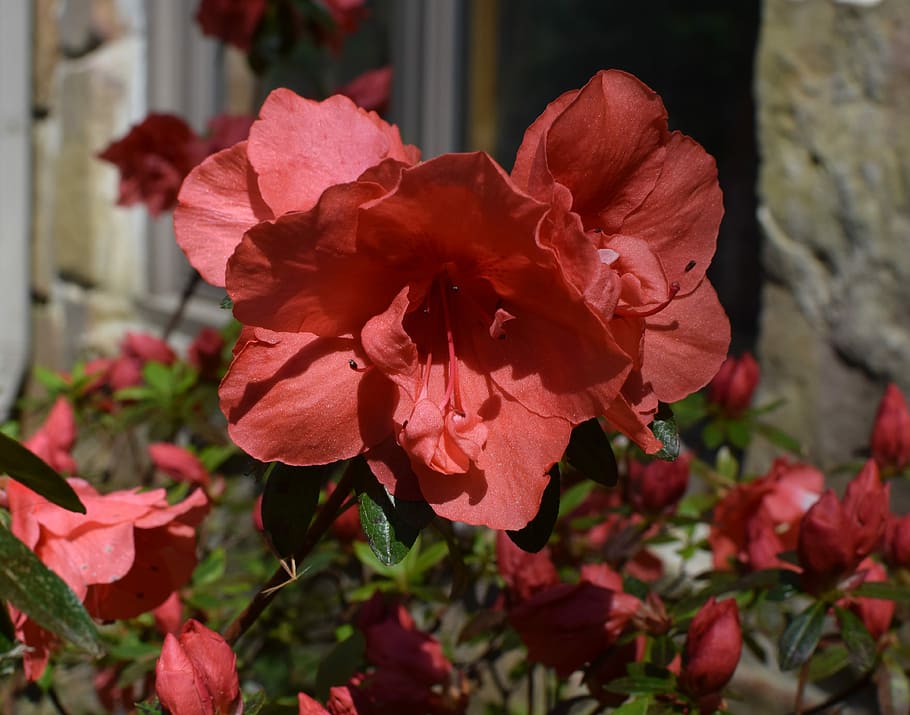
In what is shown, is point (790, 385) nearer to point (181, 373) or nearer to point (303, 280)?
point (181, 373)

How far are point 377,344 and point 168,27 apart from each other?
8.91 feet

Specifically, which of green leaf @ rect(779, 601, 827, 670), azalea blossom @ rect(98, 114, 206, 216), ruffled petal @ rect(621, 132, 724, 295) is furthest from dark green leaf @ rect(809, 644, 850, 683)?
azalea blossom @ rect(98, 114, 206, 216)

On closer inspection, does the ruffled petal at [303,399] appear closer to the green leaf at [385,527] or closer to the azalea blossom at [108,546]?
the green leaf at [385,527]

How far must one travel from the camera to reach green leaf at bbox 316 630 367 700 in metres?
0.81

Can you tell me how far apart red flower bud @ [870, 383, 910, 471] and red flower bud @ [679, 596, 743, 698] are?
17.4 inches

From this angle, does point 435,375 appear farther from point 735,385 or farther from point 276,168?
point 735,385

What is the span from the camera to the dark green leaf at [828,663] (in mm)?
909

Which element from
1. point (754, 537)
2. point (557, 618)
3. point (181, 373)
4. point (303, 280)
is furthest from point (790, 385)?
point (303, 280)

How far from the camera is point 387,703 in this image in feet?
2.57

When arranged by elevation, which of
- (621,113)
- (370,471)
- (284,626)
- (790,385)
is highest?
(621,113)

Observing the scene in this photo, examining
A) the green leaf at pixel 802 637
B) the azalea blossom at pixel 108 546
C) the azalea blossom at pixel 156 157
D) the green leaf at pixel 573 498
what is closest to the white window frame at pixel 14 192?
the azalea blossom at pixel 156 157

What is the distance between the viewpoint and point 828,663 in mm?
922

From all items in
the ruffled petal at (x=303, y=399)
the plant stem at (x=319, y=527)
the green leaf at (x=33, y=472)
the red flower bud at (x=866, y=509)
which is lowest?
the red flower bud at (x=866, y=509)

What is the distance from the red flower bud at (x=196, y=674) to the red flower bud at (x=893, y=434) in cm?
78
